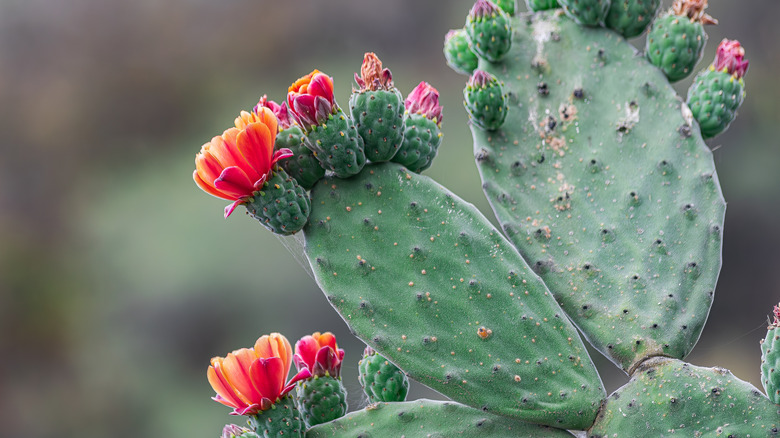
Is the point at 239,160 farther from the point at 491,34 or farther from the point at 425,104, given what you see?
the point at 491,34

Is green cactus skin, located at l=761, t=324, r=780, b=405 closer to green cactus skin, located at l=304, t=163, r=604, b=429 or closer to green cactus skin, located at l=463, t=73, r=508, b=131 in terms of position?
green cactus skin, located at l=304, t=163, r=604, b=429

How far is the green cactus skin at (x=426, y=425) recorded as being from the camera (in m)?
0.87

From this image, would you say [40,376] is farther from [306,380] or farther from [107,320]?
[306,380]

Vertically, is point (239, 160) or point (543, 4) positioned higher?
point (543, 4)

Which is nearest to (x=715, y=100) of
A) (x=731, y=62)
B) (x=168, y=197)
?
(x=731, y=62)

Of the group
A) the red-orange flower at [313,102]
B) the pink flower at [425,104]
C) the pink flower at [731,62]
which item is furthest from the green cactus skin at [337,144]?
the pink flower at [731,62]

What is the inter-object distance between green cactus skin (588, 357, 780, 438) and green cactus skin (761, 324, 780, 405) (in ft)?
0.05

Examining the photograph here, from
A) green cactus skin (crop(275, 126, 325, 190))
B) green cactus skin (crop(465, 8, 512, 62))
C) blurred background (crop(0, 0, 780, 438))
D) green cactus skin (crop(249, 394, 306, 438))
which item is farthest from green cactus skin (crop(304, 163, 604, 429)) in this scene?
blurred background (crop(0, 0, 780, 438))

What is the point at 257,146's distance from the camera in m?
0.81

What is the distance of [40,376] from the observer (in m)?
5.01

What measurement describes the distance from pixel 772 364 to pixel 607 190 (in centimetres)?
34

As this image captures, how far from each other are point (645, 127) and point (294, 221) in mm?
594

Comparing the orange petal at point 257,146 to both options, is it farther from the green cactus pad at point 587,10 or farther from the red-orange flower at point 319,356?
the green cactus pad at point 587,10

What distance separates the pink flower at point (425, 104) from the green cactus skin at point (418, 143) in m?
0.01
